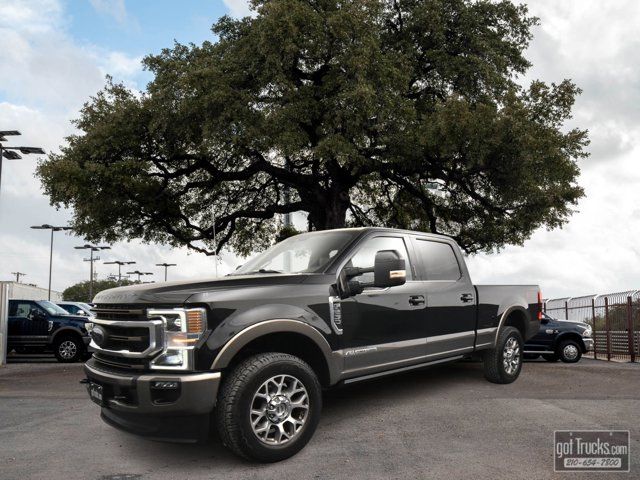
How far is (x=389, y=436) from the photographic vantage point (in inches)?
215

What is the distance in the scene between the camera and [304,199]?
21.8 meters

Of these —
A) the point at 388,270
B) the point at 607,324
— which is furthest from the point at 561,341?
the point at 388,270

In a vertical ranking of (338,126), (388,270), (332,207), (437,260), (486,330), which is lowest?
(486,330)

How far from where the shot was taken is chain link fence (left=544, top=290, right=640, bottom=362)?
1560 centimetres

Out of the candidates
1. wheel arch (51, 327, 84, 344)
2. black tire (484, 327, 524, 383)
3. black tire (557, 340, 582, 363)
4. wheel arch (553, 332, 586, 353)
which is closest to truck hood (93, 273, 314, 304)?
black tire (484, 327, 524, 383)

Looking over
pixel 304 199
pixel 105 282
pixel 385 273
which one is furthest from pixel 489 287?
pixel 105 282

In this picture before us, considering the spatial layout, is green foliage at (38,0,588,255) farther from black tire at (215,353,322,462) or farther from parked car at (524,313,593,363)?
black tire at (215,353,322,462)

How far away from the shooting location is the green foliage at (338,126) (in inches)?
673

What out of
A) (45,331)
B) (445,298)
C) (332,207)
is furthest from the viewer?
(332,207)

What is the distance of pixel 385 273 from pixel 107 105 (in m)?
18.5

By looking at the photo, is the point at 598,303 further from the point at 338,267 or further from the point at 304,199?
the point at 338,267

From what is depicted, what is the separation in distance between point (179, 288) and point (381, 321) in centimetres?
218

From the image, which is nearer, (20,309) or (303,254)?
(303,254)

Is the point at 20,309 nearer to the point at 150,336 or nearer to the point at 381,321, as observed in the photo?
the point at 150,336
